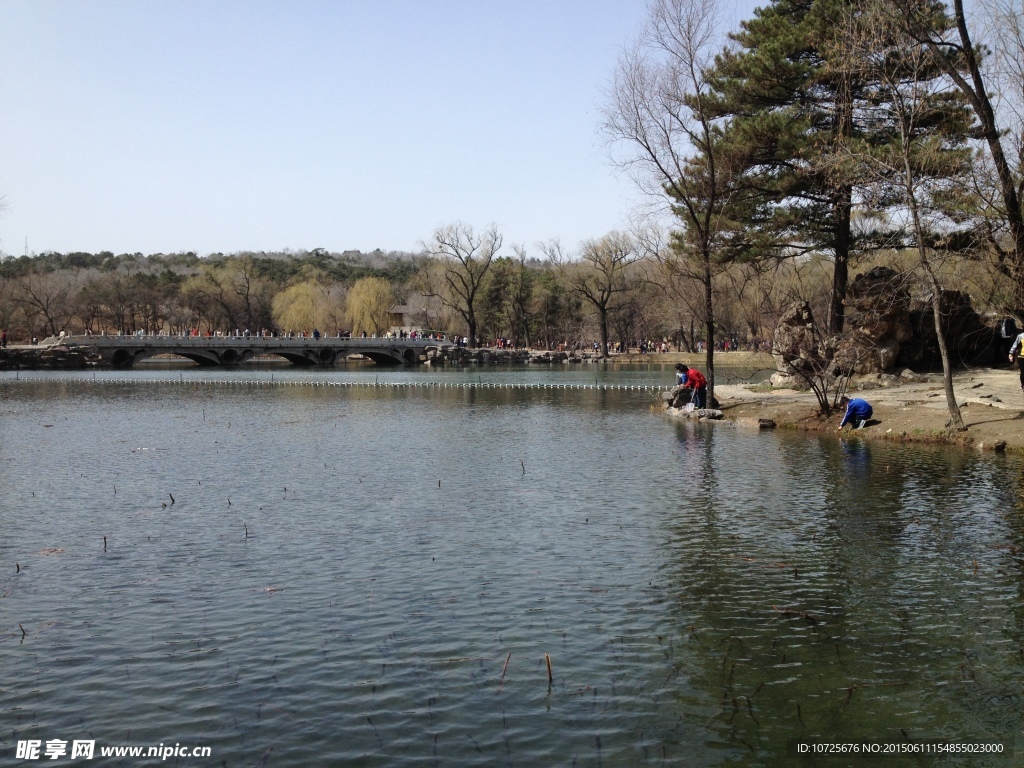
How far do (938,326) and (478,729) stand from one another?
2132cm

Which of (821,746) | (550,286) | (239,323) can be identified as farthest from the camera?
(239,323)

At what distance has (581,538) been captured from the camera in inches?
631

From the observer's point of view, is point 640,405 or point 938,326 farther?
point 640,405

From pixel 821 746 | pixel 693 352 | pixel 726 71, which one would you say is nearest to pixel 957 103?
pixel 726 71

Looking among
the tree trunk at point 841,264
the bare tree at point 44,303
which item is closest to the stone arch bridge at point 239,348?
the bare tree at point 44,303

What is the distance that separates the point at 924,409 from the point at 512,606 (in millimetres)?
22145

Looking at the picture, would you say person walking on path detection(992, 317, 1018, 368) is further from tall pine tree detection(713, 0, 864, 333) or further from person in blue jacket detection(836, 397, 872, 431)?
person in blue jacket detection(836, 397, 872, 431)

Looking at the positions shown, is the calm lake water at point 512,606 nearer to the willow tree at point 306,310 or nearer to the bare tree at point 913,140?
the bare tree at point 913,140

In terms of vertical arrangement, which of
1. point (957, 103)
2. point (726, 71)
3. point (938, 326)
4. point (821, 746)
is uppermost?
point (726, 71)

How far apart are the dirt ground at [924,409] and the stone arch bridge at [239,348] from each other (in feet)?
233

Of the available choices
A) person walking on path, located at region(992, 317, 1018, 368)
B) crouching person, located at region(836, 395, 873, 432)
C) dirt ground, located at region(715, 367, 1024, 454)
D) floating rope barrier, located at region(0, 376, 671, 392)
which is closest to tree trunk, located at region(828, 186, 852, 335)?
dirt ground, located at region(715, 367, 1024, 454)

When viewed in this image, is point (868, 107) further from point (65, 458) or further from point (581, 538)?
point (65, 458)

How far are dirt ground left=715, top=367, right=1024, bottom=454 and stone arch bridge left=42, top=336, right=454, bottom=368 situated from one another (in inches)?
2799

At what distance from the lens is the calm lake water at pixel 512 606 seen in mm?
8711
